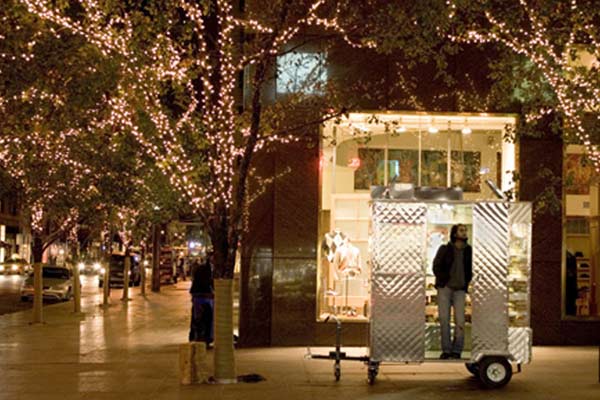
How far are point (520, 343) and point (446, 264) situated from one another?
54.8 inches

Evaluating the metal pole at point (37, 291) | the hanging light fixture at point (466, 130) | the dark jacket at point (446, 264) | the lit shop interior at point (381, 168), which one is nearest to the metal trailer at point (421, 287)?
the dark jacket at point (446, 264)

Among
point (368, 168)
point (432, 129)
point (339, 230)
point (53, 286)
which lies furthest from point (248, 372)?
point (53, 286)

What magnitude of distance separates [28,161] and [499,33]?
9.55 meters

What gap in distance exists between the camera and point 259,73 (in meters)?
12.2

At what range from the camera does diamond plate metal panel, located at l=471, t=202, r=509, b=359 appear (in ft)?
38.8

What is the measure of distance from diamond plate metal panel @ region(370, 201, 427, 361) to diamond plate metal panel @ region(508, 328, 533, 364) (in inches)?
45.0

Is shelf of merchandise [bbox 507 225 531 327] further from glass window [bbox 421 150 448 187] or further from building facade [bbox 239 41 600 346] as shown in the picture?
glass window [bbox 421 150 448 187]

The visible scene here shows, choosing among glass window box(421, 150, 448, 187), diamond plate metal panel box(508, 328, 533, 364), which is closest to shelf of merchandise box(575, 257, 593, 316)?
glass window box(421, 150, 448, 187)

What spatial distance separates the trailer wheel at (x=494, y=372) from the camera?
38.0 ft

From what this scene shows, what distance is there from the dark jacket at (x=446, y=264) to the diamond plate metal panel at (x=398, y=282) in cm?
20

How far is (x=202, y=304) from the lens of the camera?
53.8ft

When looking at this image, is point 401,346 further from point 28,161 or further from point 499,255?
point 28,161

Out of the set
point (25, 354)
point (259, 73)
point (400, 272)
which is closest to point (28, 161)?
point (25, 354)

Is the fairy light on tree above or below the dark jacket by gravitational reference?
above
